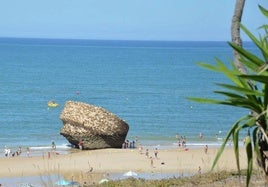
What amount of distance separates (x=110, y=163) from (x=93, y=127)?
13.1ft

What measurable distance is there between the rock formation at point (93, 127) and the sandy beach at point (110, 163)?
773 mm

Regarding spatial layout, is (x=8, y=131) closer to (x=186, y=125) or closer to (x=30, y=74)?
(x=186, y=125)

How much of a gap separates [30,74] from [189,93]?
131ft

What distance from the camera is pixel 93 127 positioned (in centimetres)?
3234

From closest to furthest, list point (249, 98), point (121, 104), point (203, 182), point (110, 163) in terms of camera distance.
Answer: point (249, 98), point (203, 182), point (110, 163), point (121, 104)

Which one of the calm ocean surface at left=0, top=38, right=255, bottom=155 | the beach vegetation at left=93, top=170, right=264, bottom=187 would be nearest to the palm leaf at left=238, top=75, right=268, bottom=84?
the beach vegetation at left=93, top=170, right=264, bottom=187

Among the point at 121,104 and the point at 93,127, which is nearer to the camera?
the point at 93,127

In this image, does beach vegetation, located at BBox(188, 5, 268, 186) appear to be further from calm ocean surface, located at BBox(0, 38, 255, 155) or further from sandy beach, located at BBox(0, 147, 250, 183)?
sandy beach, located at BBox(0, 147, 250, 183)

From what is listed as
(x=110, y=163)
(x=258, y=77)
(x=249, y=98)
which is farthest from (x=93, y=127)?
(x=258, y=77)

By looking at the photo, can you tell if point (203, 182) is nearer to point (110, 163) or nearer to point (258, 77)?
point (258, 77)

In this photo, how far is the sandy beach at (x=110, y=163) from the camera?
2628cm

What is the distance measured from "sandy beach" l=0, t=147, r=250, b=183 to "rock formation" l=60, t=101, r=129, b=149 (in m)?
0.77

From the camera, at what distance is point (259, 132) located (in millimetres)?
6340

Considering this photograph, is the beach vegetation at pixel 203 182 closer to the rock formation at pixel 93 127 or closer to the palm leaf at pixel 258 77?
the palm leaf at pixel 258 77
